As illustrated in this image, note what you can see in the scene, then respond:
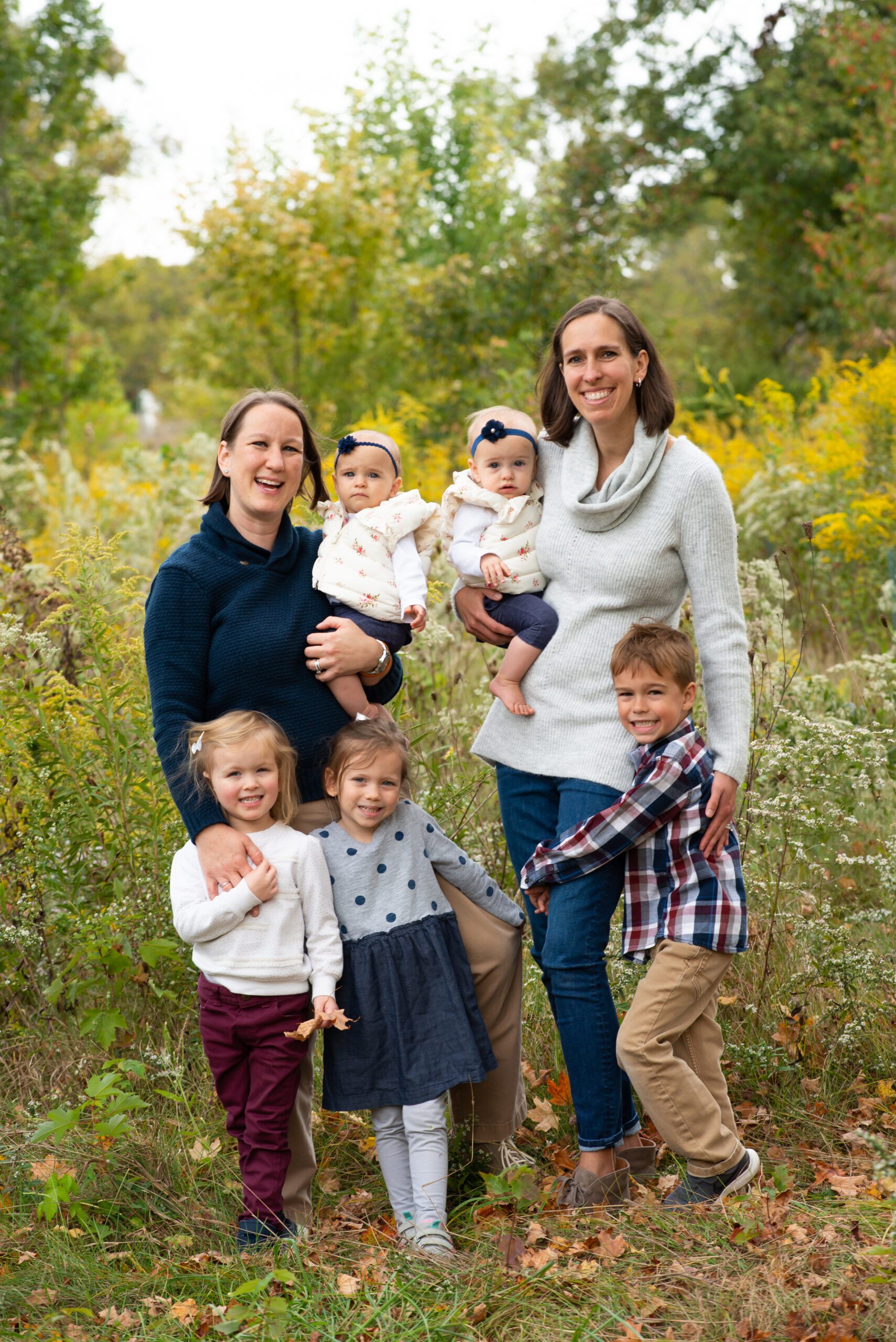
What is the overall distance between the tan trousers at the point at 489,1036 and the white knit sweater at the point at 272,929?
0.20 m

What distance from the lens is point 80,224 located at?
40.4 feet

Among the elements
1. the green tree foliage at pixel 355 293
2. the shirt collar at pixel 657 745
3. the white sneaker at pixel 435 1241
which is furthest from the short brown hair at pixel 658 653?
the green tree foliage at pixel 355 293

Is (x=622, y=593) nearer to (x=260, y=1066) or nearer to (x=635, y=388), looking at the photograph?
(x=635, y=388)

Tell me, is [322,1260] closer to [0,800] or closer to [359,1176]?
[359,1176]

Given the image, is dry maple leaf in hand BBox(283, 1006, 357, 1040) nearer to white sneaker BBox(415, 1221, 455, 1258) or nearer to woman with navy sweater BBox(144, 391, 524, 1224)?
woman with navy sweater BBox(144, 391, 524, 1224)

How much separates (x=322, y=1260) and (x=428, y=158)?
1623cm

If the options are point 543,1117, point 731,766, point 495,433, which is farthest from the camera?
point 543,1117

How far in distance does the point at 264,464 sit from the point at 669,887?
1.42 m

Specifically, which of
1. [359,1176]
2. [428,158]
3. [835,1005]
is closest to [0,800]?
[359,1176]

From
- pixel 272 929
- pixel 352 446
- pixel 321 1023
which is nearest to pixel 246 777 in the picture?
pixel 272 929

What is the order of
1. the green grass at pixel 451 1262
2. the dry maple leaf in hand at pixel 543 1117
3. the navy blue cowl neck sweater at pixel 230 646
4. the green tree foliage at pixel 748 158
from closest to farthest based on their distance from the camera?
the green grass at pixel 451 1262 → the navy blue cowl neck sweater at pixel 230 646 → the dry maple leaf in hand at pixel 543 1117 → the green tree foliage at pixel 748 158

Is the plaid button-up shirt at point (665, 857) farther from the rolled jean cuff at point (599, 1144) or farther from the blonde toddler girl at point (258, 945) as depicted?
the blonde toddler girl at point (258, 945)

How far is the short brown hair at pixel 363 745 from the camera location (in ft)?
9.01

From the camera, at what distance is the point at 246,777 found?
265cm
